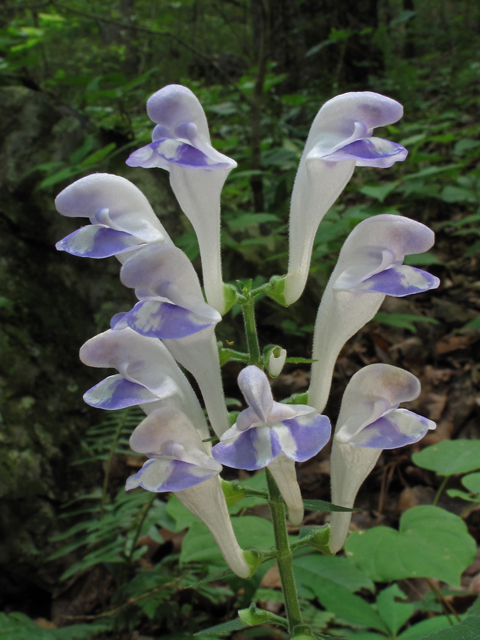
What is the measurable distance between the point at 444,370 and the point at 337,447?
278 cm

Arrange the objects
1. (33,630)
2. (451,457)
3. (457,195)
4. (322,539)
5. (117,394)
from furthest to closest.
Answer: (457,195) → (451,457) → (33,630) → (322,539) → (117,394)

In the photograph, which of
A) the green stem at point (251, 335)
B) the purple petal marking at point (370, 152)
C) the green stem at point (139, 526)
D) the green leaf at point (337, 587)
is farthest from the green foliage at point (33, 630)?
the purple petal marking at point (370, 152)

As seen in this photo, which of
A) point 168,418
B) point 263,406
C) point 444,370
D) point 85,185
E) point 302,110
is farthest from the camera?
point 302,110

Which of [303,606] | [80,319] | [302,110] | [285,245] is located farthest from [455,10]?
[303,606]

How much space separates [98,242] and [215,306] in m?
0.33

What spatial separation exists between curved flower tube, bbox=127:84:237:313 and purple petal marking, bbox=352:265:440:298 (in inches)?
14.5

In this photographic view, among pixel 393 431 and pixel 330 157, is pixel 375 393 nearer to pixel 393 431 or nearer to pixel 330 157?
pixel 393 431

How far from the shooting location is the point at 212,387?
134 cm

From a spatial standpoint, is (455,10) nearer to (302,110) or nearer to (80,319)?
(302,110)

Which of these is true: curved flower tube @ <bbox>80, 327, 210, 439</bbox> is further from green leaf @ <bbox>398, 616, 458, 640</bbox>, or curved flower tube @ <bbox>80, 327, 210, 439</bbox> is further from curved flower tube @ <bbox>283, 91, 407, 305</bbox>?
green leaf @ <bbox>398, 616, 458, 640</bbox>

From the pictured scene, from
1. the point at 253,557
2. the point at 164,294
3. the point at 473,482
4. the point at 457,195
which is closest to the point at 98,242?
the point at 164,294

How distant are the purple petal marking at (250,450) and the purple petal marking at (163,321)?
245 millimetres

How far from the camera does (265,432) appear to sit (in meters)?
1.10

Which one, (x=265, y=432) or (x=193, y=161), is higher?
(x=193, y=161)
